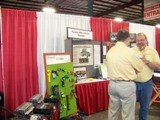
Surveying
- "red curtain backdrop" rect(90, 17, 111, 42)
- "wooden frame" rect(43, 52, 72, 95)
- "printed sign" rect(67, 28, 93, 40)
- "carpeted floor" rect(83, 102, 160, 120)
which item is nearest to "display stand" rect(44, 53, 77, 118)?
"wooden frame" rect(43, 52, 72, 95)

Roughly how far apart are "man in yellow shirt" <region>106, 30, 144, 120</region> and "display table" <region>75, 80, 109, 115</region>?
143 cm

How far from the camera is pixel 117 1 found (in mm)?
6449

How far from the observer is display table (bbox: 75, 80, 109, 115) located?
12.1ft

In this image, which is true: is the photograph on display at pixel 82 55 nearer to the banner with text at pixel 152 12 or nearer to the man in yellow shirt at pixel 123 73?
the man in yellow shirt at pixel 123 73

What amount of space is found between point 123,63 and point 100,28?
8.91ft

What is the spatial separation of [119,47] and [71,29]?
6.46ft

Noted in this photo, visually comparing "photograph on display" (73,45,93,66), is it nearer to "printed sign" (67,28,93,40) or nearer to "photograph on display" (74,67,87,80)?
"photograph on display" (74,67,87,80)

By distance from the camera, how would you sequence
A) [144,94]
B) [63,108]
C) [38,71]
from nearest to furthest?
[144,94] < [63,108] < [38,71]

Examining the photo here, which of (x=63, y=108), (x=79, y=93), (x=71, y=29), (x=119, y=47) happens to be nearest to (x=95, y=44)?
(x=71, y=29)

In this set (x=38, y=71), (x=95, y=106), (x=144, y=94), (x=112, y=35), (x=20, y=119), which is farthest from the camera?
(x=112, y=35)

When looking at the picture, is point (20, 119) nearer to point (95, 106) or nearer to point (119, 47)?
point (119, 47)

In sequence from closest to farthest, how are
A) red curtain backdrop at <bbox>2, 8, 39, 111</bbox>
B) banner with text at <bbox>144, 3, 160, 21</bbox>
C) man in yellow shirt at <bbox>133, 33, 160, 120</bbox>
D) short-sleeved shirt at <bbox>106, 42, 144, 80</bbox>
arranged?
short-sleeved shirt at <bbox>106, 42, 144, 80</bbox> → man in yellow shirt at <bbox>133, 33, 160, 120</bbox> → red curtain backdrop at <bbox>2, 8, 39, 111</bbox> → banner with text at <bbox>144, 3, 160, 21</bbox>

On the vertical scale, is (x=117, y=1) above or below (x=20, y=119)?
above

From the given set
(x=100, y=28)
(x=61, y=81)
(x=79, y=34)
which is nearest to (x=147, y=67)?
(x=61, y=81)
